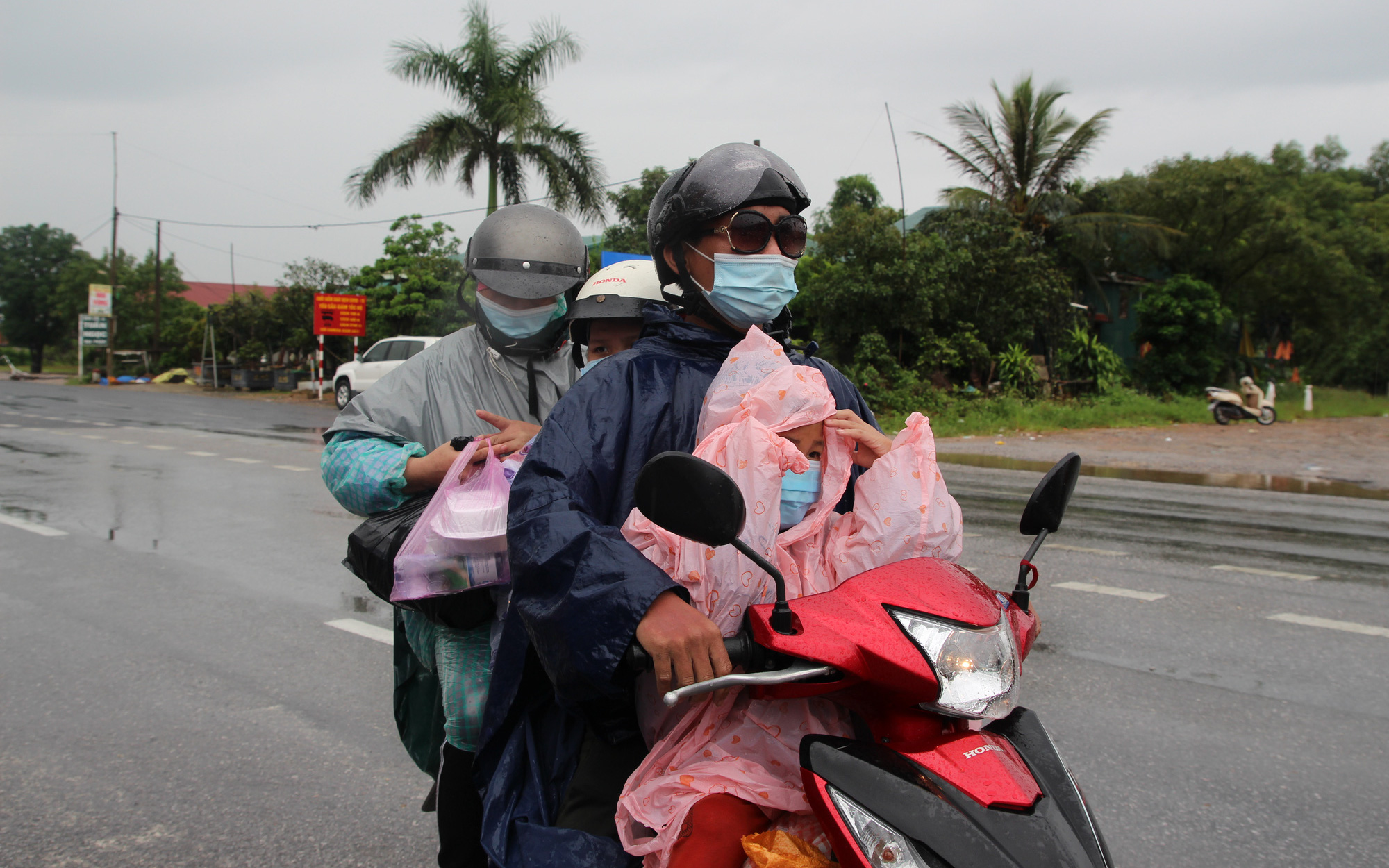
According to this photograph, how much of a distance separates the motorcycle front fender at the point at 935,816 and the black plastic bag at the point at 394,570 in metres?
0.91

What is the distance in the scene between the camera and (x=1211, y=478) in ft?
44.0

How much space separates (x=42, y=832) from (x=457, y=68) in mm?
22602

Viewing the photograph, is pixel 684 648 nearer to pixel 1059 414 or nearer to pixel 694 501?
pixel 694 501

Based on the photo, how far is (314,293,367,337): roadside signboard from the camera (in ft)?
93.3

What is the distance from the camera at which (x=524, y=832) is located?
5.57ft

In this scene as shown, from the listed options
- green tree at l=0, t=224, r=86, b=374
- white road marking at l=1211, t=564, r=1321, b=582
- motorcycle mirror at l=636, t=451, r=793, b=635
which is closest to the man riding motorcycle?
motorcycle mirror at l=636, t=451, r=793, b=635

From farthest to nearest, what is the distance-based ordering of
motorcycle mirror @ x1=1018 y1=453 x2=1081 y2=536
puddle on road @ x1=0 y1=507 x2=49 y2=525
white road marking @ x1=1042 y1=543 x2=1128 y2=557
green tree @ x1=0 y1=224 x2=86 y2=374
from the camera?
green tree @ x1=0 y1=224 x2=86 y2=374
puddle on road @ x1=0 y1=507 x2=49 y2=525
white road marking @ x1=1042 y1=543 x2=1128 y2=557
motorcycle mirror @ x1=1018 y1=453 x2=1081 y2=536

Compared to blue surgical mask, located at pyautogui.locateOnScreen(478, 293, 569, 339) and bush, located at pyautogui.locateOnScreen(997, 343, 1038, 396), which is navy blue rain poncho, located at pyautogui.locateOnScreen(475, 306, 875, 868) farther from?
bush, located at pyautogui.locateOnScreen(997, 343, 1038, 396)

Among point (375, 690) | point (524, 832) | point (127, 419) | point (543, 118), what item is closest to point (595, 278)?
point (524, 832)

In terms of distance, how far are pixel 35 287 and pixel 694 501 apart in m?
82.7

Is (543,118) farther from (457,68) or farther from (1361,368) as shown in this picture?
(1361,368)

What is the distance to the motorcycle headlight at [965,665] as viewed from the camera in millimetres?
1382

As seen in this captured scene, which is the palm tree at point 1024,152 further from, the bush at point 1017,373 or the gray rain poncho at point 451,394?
the gray rain poncho at point 451,394

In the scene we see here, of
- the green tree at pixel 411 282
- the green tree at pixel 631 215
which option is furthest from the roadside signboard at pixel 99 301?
the green tree at pixel 631 215
